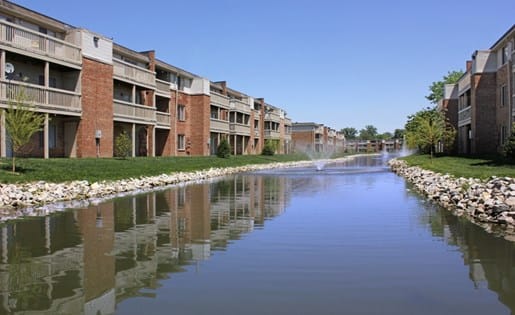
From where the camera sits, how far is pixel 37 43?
25750 mm

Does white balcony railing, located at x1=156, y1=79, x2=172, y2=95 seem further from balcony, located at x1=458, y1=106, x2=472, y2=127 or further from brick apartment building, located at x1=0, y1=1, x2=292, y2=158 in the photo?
balcony, located at x1=458, y1=106, x2=472, y2=127

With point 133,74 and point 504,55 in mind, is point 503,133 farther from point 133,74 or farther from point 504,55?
point 133,74

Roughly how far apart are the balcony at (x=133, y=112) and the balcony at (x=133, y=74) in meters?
1.81

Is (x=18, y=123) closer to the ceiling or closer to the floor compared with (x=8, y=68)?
closer to the floor

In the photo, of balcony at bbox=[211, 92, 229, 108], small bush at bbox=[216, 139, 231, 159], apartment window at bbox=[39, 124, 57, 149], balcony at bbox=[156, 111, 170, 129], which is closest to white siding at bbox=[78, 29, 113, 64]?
apartment window at bbox=[39, 124, 57, 149]

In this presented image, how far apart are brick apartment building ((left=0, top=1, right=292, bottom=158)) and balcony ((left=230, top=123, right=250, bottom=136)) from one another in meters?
8.92

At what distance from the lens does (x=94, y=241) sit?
9.98 meters

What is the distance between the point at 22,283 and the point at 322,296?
4064mm

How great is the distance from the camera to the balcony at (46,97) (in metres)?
23.2

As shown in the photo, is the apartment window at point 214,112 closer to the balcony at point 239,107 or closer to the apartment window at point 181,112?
A: the balcony at point 239,107

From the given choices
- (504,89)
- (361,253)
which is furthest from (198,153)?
(361,253)

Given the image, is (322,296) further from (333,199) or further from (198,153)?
(198,153)

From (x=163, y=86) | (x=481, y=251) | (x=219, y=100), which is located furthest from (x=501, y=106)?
(x=481, y=251)

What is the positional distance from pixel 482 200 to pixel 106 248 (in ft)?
32.7
